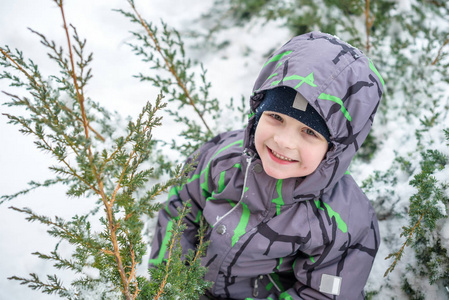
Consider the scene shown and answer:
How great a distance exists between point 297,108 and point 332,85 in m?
0.17

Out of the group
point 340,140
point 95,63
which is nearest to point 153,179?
point 340,140

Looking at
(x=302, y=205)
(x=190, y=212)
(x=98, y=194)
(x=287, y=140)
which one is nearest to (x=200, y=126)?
(x=190, y=212)

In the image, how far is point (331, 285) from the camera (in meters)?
1.79

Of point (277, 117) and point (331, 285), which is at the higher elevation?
point (277, 117)

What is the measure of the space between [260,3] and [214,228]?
3.47 m

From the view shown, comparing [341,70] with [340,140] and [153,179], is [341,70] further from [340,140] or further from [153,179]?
[153,179]

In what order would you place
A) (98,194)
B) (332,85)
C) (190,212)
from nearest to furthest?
(98,194)
(332,85)
(190,212)

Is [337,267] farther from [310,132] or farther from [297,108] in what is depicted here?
[297,108]

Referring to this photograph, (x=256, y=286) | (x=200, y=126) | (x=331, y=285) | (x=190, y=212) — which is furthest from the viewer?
(x=200, y=126)

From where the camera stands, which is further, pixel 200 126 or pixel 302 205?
pixel 200 126

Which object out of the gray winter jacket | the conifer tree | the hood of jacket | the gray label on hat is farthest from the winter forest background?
the gray label on hat

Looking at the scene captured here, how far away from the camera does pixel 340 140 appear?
1.58m

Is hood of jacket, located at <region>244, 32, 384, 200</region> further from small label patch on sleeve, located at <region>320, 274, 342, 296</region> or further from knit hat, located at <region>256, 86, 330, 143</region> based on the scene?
small label patch on sleeve, located at <region>320, 274, 342, 296</region>

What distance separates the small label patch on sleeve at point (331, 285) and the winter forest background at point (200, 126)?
39 cm
